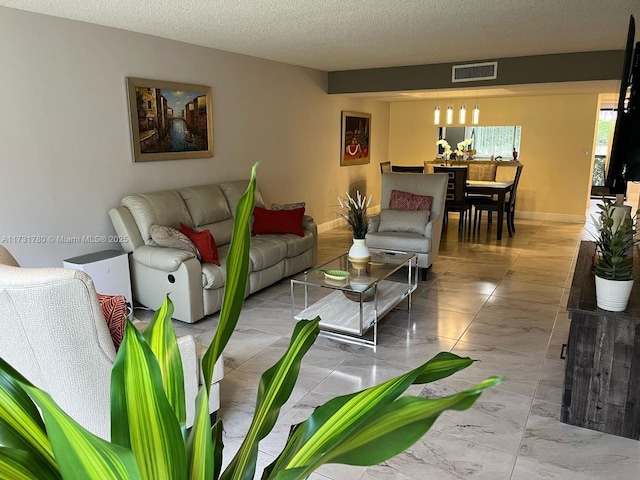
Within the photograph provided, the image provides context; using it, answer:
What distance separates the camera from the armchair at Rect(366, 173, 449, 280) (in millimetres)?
4848

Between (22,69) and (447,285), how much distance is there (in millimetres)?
3958

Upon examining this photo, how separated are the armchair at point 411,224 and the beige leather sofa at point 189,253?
795 mm

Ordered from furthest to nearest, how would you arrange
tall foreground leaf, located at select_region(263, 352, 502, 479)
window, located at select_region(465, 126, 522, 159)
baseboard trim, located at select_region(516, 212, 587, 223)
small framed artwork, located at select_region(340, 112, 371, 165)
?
window, located at select_region(465, 126, 522, 159) → baseboard trim, located at select_region(516, 212, 587, 223) → small framed artwork, located at select_region(340, 112, 371, 165) → tall foreground leaf, located at select_region(263, 352, 502, 479)

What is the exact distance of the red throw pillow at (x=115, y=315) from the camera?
1953 mm

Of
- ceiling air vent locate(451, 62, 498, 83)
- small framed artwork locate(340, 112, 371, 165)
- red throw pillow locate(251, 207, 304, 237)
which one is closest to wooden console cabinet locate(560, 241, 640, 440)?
red throw pillow locate(251, 207, 304, 237)

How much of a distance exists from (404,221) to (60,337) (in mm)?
3938

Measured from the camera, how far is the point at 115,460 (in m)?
0.66

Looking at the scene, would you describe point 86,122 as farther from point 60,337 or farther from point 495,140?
point 495,140

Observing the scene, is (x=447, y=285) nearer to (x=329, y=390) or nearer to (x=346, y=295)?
(x=346, y=295)

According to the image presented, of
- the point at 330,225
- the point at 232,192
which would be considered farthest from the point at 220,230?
the point at 330,225

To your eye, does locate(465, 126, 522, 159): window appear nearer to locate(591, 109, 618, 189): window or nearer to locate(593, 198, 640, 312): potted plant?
locate(591, 109, 618, 189): window

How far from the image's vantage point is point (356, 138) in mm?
8023

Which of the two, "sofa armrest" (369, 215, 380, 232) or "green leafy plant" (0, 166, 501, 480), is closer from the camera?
"green leafy plant" (0, 166, 501, 480)

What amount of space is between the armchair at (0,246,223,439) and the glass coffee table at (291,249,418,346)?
5.73 ft
